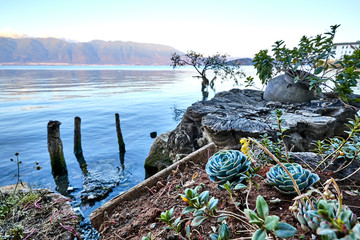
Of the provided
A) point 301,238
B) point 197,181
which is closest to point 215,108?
point 197,181

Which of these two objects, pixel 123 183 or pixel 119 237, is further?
pixel 123 183

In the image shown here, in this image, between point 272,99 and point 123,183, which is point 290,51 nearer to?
point 272,99

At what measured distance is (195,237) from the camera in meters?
1.40

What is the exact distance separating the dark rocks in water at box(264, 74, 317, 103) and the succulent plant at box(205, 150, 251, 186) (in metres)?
5.28

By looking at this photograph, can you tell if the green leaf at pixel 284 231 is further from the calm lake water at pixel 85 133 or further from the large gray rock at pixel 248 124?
the calm lake water at pixel 85 133

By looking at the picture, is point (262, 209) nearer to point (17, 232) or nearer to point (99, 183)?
point (17, 232)

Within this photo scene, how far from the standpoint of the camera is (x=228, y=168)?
1451 mm

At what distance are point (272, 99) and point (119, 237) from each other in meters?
6.02

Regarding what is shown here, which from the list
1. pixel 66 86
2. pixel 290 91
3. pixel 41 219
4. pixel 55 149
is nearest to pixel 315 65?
pixel 290 91

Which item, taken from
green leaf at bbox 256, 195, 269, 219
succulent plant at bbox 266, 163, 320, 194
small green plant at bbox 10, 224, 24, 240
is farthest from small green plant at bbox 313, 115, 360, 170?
small green plant at bbox 10, 224, 24, 240

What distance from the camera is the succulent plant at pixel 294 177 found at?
1381 millimetres

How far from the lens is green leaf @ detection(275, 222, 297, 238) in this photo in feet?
2.49

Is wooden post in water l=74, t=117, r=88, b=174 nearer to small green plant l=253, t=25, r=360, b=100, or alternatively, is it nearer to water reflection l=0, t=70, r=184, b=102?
small green plant l=253, t=25, r=360, b=100

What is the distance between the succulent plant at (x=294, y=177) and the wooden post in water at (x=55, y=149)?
8.27 m
